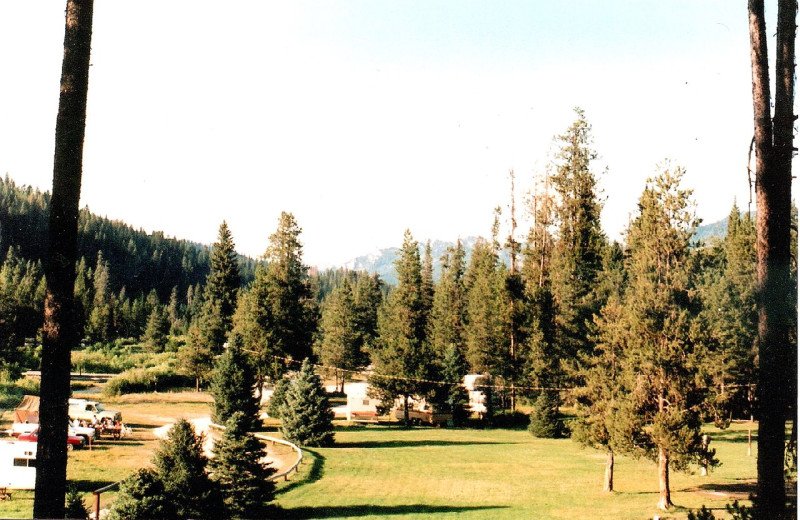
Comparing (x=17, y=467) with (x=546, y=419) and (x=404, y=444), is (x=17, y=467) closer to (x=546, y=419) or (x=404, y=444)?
(x=404, y=444)

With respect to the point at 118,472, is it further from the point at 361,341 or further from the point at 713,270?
Result: the point at 361,341

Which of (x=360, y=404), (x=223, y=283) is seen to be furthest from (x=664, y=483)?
(x=223, y=283)

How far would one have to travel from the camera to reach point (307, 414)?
33.5 m

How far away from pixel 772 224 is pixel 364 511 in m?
15.5

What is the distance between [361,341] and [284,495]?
50553 millimetres

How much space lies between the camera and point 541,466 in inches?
1184

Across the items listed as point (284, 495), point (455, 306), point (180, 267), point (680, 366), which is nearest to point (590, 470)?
point (680, 366)

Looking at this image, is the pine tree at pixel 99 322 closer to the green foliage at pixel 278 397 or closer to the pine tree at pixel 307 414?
the green foliage at pixel 278 397

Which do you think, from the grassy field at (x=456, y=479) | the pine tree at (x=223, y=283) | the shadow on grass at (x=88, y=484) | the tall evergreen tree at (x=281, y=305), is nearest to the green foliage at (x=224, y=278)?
the pine tree at (x=223, y=283)

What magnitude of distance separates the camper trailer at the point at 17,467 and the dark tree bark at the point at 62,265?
1477 centimetres

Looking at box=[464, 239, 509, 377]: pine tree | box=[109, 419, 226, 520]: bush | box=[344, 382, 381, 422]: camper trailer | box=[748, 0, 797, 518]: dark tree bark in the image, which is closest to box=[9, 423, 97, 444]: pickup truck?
box=[109, 419, 226, 520]: bush

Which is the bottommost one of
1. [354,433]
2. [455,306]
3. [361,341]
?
[354,433]

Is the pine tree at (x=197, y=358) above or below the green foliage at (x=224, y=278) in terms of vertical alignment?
below

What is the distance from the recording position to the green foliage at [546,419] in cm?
4097
